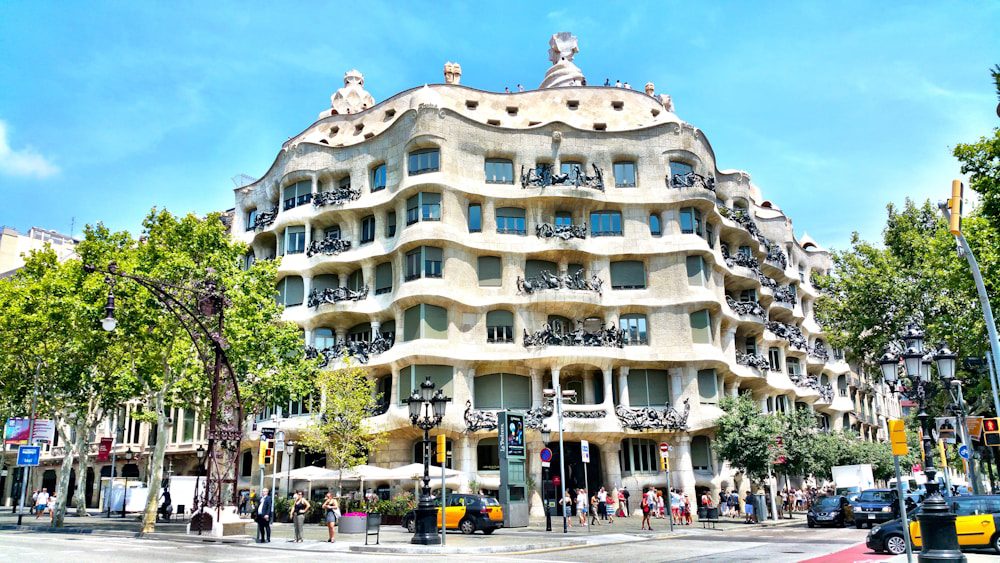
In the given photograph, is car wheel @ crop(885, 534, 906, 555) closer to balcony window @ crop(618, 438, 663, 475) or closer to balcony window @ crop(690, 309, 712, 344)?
balcony window @ crop(618, 438, 663, 475)

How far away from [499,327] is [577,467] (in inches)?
365

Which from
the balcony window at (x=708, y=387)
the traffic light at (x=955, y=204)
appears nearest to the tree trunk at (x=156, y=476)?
the traffic light at (x=955, y=204)

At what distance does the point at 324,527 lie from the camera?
36188mm

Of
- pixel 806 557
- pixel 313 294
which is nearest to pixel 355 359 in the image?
pixel 313 294

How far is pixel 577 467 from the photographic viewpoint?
44.4 metres

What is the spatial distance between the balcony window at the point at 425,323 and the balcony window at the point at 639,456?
12049mm

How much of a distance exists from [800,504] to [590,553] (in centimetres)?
3346

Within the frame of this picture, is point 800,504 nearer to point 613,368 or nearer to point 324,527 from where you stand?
point 613,368

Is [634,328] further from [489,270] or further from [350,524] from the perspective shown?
[350,524]

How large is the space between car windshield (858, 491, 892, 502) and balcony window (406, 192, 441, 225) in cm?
2474

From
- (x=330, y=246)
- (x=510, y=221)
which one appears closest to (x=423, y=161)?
(x=510, y=221)

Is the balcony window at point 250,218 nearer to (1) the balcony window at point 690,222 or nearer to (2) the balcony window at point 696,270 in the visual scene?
(1) the balcony window at point 690,222

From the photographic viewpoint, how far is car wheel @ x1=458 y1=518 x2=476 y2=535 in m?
29.9

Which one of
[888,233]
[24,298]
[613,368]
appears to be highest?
[888,233]
